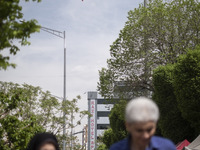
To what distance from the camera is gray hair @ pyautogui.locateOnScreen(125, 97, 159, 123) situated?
2211 mm

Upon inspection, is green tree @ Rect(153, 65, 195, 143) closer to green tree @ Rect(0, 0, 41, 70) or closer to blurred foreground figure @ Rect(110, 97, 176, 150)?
green tree @ Rect(0, 0, 41, 70)

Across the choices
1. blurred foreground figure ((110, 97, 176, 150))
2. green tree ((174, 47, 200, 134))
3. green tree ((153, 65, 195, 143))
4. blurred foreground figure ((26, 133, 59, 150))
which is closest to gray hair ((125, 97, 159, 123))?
blurred foreground figure ((110, 97, 176, 150))

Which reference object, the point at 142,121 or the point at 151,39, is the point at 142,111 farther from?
the point at 151,39

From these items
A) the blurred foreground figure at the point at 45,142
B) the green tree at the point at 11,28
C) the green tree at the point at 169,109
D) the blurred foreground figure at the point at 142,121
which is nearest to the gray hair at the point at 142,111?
the blurred foreground figure at the point at 142,121

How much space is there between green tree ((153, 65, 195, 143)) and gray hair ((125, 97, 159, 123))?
25861 mm

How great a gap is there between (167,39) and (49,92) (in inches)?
369

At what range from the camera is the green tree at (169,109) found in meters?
28.3

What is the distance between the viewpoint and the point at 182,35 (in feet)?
95.4

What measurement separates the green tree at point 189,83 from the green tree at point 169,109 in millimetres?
2953

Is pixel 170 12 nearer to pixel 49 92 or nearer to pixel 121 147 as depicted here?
pixel 49 92

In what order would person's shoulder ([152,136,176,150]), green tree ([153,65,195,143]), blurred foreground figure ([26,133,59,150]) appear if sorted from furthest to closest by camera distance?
1. green tree ([153,65,195,143])
2. blurred foreground figure ([26,133,59,150])
3. person's shoulder ([152,136,176,150])

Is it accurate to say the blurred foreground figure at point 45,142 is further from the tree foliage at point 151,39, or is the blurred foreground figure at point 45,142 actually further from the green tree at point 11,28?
the tree foliage at point 151,39

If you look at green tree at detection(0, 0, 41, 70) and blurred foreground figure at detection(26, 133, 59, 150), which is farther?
green tree at detection(0, 0, 41, 70)

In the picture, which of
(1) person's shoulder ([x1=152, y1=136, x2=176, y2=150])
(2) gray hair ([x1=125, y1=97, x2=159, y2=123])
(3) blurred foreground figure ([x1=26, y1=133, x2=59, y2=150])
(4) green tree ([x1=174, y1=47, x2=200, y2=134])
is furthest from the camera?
(4) green tree ([x1=174, y1=47, x2=200, y2=134])
